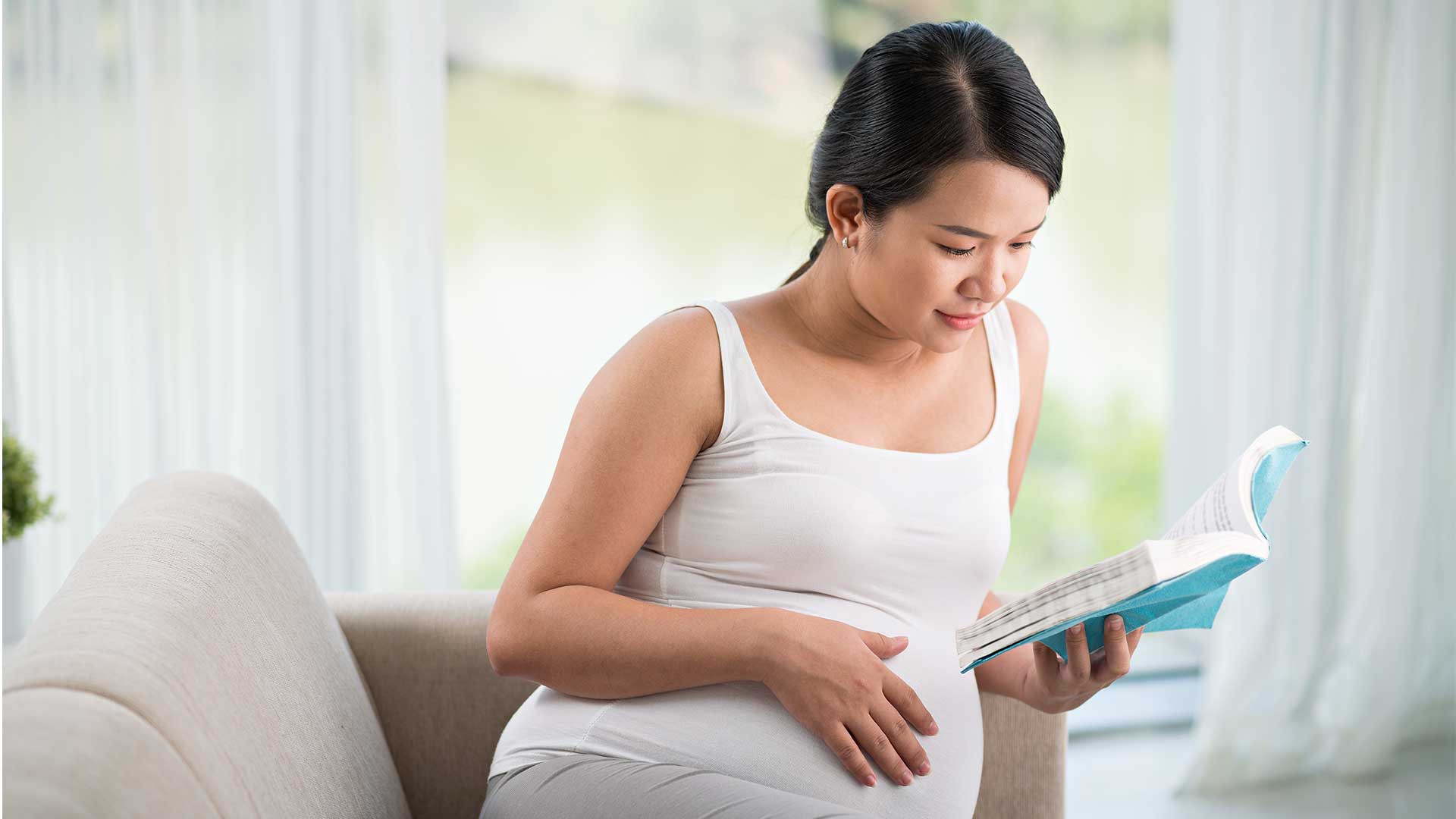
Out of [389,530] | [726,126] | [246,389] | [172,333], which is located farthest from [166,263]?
[726,126]

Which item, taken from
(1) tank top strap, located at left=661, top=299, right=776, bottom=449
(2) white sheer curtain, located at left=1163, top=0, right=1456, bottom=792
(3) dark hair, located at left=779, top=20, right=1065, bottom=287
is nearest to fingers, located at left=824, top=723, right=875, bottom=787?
(1) tank top strap, located at left=661, top=299, right=776, bottom=449

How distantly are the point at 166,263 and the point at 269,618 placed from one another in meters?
1.66

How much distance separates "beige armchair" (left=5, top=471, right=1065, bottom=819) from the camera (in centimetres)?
70

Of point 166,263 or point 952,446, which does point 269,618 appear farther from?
point 166,263

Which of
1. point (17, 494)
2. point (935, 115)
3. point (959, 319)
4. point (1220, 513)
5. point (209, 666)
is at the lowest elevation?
point (209, 666)

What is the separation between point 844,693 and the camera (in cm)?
109

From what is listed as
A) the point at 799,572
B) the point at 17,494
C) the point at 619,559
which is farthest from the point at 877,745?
the point at 17,494

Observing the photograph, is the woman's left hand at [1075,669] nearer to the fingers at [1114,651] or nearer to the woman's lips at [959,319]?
the fingers at [1114,651]

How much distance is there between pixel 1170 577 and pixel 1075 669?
31 cm

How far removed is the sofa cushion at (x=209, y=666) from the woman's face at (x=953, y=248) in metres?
0.71

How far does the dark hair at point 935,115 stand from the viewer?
1158 mm

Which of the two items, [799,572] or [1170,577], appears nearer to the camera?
[1170,577]

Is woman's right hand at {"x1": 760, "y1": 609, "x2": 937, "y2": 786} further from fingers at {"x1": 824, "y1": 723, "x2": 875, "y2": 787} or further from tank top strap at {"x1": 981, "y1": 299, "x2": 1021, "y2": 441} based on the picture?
tank top strap at {"x1": 981, "y1": 299, "x2": 1021, "y2": 441}

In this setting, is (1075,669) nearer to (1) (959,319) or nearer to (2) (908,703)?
(2) (908,703)
